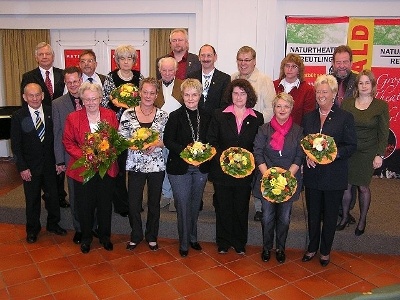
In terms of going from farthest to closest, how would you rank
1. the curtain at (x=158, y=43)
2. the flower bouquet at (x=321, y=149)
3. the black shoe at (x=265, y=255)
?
the curtain at (x=158, y=43) → the black shoe at (x=265, y=255) → the flower bouquet at (x=321, y=149)

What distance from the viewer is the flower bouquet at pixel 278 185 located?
393cm

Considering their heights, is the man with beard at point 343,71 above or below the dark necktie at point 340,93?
above

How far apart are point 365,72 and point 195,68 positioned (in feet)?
5.95

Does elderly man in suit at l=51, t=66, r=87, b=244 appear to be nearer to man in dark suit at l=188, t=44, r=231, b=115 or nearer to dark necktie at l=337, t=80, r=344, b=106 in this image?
man in dark suit at l=188, t=44, r=231, b=115

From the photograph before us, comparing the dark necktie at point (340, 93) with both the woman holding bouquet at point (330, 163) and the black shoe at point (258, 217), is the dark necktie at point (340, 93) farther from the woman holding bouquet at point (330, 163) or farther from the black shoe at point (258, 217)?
the black shoe at point (258, 217)

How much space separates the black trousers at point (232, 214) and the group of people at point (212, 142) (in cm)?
1

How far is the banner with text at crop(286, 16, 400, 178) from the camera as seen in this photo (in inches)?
263

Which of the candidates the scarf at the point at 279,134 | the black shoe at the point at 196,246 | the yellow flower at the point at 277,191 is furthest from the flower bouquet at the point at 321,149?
the black shoe at the point at 196,246

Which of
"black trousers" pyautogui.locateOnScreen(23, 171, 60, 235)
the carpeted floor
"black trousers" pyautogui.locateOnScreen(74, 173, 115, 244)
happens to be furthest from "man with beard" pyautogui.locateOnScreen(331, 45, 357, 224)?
"black trousers" pyautogui.locateOnScreen(23, 171, 60, 235)

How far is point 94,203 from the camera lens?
4.53m

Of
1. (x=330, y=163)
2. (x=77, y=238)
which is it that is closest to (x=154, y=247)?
(x=77, y=238)

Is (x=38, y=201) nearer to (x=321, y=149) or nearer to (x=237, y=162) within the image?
(x=237, y=162)

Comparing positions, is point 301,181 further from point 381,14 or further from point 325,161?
point 381,14

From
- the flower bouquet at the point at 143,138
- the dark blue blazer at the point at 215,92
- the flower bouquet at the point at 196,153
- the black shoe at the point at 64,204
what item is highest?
the dark blue blazer at the point at 215,92
